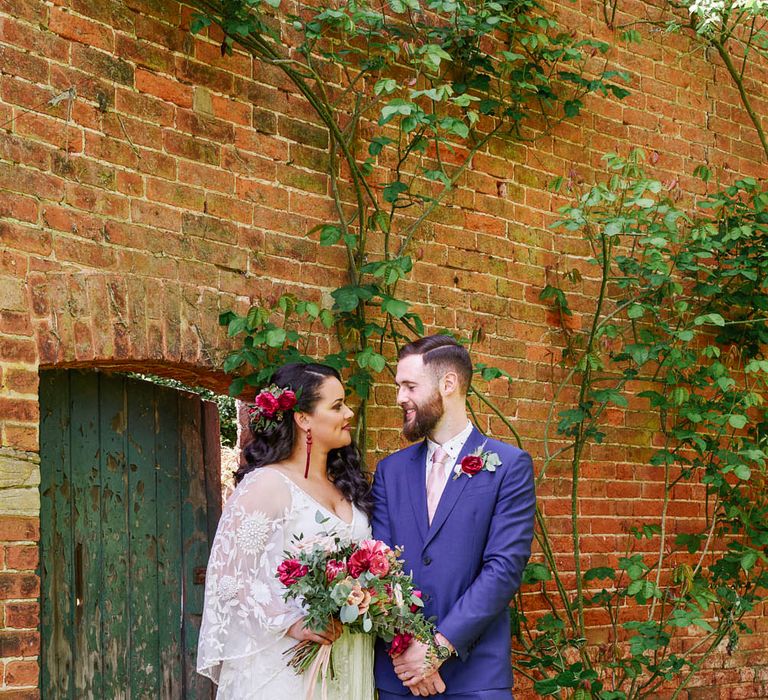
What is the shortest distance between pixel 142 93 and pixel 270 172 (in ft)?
2.03

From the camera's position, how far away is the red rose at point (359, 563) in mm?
3350

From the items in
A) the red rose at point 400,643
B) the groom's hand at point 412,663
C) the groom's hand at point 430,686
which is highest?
the red rose at point 400,643

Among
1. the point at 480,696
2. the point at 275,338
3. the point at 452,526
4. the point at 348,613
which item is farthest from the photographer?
the point at 275,338

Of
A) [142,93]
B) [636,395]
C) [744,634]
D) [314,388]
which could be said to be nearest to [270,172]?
[142,93]

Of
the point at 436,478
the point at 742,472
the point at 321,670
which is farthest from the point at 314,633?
the point at 742,472

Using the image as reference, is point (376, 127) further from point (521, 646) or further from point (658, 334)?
point (521, 646)

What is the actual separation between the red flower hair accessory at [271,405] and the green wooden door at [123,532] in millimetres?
551

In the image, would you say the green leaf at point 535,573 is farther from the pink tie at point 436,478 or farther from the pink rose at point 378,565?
the pink rose at point 378,565

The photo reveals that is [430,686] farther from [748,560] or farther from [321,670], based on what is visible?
[748,560]

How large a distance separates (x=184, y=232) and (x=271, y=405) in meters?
0.75

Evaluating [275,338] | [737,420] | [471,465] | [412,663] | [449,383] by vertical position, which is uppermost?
[275,338]

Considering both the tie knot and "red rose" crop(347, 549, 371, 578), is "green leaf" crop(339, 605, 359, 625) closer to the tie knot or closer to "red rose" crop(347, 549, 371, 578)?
"red rose" crop(347, 549, 371, 578)

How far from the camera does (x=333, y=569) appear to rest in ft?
11.0

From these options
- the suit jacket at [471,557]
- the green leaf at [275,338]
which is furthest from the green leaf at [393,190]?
the suit jacket at [471,557]
